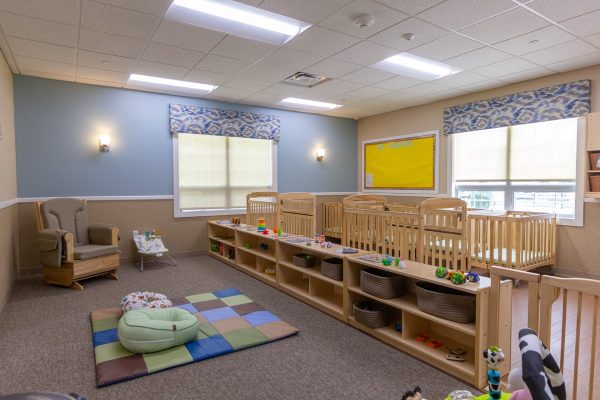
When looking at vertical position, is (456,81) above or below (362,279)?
above

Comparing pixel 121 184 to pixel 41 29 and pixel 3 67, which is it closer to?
pixel 3 67

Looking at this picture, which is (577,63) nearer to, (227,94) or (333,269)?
(333,269)

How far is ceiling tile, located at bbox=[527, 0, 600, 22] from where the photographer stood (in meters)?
2.80

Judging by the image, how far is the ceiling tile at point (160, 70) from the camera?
426cm

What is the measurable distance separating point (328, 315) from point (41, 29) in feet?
12.2

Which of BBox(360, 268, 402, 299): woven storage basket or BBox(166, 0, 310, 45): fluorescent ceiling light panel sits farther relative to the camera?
BBox(166, 0, 310, 45): fluorescent ceiling light panel

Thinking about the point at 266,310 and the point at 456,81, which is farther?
the point at 456,81

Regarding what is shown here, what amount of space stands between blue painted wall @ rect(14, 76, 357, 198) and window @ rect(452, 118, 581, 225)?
152 inches

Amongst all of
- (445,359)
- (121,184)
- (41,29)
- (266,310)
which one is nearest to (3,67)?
(41,29)

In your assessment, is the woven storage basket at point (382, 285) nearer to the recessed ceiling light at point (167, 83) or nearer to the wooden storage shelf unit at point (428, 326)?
the wooden storage shelf unit at point (428, 326)

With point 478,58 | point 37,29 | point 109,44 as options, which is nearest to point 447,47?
point 478,58

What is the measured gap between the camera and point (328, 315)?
329cm

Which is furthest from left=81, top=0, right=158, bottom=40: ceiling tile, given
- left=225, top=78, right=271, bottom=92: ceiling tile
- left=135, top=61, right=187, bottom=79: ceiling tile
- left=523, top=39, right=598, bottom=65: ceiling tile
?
left=523, top=39, right=598, bottom=65: ceiling tile

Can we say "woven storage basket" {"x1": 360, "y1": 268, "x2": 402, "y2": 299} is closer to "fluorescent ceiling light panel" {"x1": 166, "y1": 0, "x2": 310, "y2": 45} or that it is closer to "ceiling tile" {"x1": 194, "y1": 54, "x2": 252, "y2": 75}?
"fluorescent ceiling light panel" {"x1": 166, "y1": 0, "x2": 310, "y2": 45}
